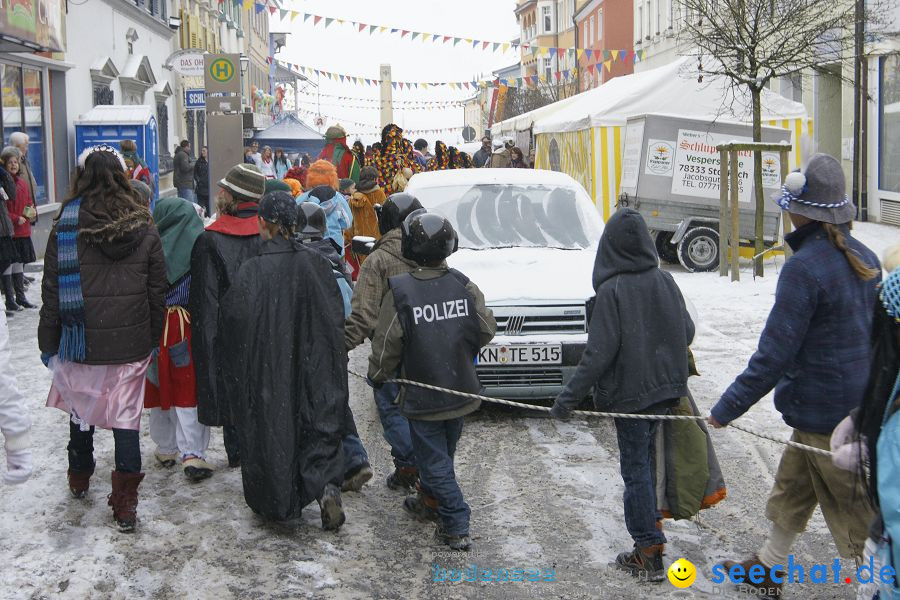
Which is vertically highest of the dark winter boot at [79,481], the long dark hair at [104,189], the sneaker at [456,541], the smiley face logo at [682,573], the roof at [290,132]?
the roof at [290,132]

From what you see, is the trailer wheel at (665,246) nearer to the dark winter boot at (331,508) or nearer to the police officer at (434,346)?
the police officer at (434,346)

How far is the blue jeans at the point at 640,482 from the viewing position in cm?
447

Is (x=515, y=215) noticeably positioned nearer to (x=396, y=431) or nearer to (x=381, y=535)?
(x=396, y=431)

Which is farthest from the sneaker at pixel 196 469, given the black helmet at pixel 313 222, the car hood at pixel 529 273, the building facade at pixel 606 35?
the building facade at pixel 606 35

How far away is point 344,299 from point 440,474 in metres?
1.34

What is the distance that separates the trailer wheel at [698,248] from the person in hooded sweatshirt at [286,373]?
11.0m

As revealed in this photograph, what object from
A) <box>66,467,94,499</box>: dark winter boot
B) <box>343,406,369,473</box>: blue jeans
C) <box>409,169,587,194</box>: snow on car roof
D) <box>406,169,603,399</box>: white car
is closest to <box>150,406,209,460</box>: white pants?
<box>66,467,94,499</box>: dark winter boot

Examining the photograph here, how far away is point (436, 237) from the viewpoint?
4918 millimetres

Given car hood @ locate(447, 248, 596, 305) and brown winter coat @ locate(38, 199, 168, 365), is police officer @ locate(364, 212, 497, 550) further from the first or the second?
car hood @ locate(447, 248, 596, 305)

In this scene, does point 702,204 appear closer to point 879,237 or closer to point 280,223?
point 879,237

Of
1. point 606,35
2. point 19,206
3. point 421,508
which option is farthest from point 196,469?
point 606,35

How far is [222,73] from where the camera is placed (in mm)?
17219

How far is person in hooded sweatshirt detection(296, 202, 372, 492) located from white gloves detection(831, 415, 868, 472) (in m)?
2.61

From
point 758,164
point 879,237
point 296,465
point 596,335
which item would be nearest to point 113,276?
point 296,465
